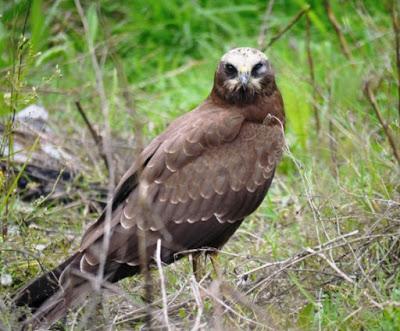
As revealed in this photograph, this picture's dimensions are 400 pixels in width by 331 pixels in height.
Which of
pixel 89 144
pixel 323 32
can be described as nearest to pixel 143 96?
pixel 89 144

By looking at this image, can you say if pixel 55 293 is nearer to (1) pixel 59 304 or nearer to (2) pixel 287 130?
(1) pixel 59 304

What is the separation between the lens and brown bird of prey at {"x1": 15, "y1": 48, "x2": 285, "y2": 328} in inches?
183

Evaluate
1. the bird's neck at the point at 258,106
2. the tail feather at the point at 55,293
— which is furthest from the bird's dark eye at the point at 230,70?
the tail feather at the point at 55,293

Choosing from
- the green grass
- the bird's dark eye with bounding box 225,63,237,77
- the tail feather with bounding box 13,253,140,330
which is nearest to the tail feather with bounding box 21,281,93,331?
the tail feather with bounding box 13,253,140,330

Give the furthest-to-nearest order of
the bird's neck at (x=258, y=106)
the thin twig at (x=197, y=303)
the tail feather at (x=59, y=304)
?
the bird's neck at (x=258, y=106) < the tail feather at (x=59, y=304) < the thin twig at (x=197, y=303)

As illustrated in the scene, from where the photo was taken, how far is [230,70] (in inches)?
207

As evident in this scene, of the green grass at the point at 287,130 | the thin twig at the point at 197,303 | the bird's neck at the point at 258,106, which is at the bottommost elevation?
the green grass at the point at 287,130

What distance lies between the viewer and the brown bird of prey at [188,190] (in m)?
4.66

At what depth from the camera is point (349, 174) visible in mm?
5629

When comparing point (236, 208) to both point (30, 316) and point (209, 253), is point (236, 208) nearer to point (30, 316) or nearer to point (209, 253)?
point (209, 253)

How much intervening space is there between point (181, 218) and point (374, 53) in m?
2.82

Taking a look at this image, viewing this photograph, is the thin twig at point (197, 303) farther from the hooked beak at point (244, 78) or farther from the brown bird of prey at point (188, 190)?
the hooked beak at point (244, 78)

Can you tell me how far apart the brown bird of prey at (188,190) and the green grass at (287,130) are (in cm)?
19

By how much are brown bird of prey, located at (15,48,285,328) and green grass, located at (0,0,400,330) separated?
19 cm
